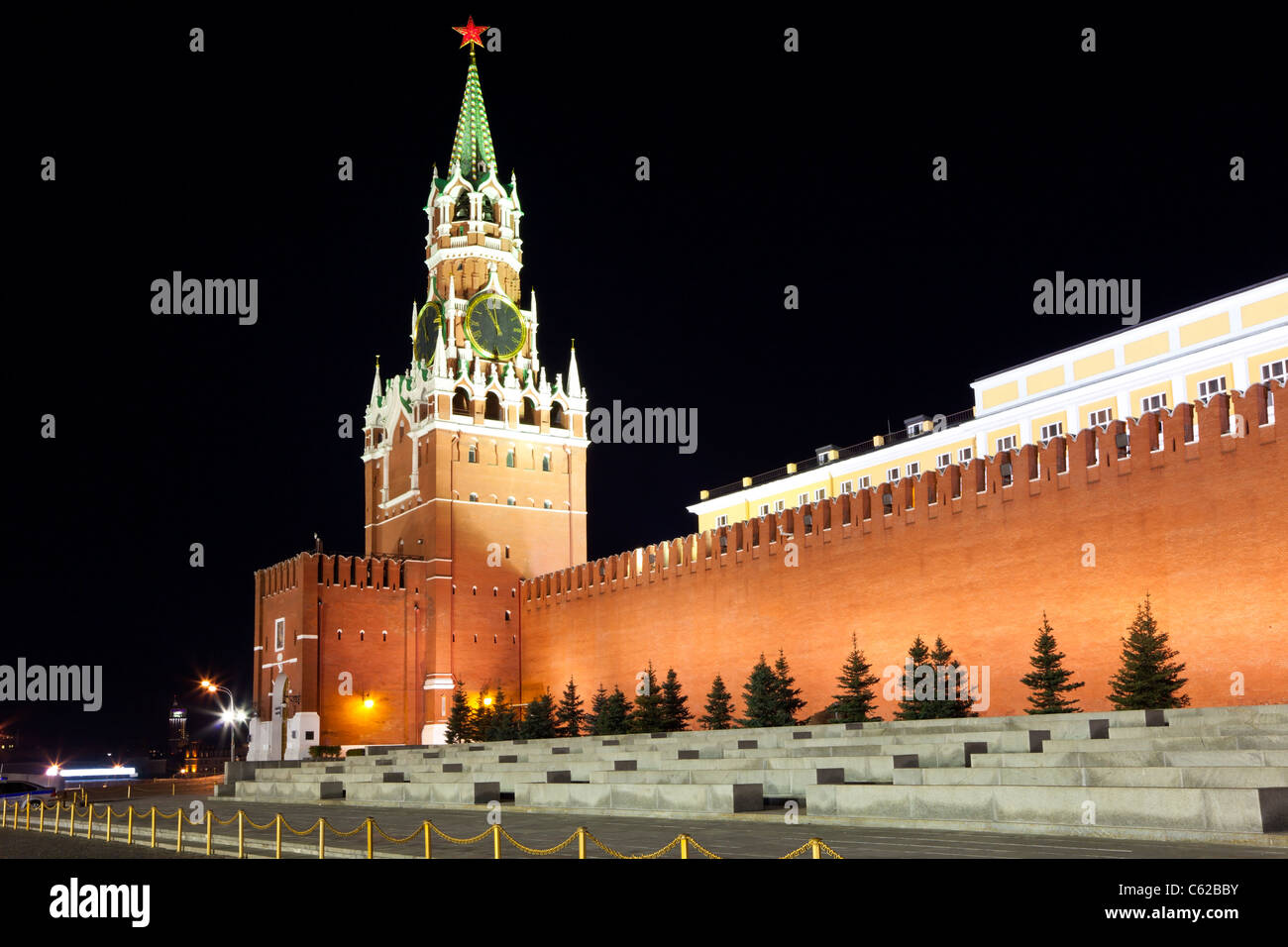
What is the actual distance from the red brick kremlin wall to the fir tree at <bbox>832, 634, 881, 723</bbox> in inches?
21.4

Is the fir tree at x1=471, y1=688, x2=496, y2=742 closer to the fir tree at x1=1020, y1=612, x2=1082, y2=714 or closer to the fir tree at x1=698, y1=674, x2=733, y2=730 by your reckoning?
the fir tree at x1=698, y1=674, x2=733, y2=730

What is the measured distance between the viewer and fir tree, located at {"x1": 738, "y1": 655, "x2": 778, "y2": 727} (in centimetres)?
2814

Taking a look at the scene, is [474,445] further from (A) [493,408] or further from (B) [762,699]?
(B) [762,699]

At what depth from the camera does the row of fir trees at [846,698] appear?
21359 mm

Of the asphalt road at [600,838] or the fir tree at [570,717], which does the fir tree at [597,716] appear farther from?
the asphalt road at [600,838]

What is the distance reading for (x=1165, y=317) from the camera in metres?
31.4

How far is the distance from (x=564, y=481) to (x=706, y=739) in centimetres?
2655

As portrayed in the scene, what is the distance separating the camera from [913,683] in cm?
2573

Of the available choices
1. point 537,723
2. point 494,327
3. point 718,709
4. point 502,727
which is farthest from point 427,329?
point 718,709

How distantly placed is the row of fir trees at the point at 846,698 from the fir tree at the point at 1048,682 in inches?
0.7

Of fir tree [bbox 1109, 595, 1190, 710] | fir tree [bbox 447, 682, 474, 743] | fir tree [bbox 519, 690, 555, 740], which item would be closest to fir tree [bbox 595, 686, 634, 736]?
fir tree [bbox 519, 690, 555, 740]

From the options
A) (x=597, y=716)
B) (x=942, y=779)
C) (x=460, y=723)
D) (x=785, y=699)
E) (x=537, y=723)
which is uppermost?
(x=942, y=779)

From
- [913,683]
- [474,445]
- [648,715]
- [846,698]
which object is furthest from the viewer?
[474,445]

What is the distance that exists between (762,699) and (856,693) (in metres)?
2.40
